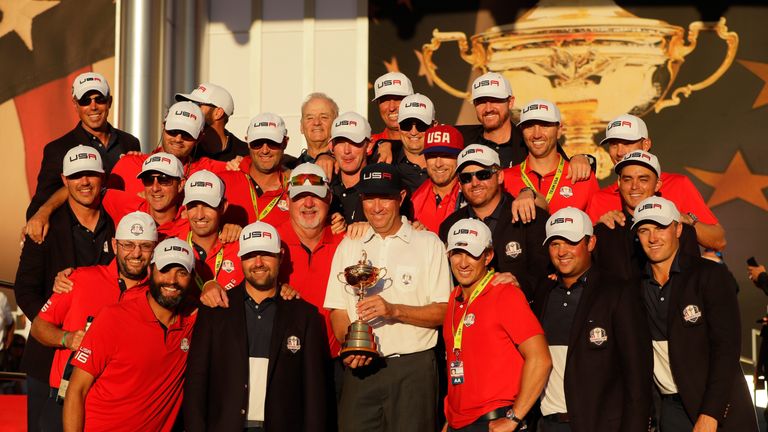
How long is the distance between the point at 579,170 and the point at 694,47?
217 inches

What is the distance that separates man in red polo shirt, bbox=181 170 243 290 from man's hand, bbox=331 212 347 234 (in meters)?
0.68

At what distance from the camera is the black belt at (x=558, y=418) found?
7.25m

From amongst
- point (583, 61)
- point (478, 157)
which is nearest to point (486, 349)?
point (478, 157)

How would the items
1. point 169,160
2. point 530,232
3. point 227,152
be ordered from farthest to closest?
point 227,152, point 169,160, point 530,232

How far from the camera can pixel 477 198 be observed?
809 cm

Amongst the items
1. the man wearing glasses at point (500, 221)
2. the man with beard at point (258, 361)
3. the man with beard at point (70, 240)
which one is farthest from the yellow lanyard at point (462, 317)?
the man with beard at point (70, 240)

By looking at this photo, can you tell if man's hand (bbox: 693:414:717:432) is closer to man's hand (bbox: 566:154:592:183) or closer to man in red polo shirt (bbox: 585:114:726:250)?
man in red polo shirt (bbox: 585:114:726:250)

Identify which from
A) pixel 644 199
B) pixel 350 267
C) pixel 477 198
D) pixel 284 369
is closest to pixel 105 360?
pixel 284 369

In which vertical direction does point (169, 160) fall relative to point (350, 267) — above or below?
above

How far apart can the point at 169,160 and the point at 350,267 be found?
181 centimetres

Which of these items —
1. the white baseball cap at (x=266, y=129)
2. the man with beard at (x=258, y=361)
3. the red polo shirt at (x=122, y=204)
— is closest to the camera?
the man with beard at (x=258, y=361)

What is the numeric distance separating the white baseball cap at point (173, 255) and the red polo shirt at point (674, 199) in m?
2.74

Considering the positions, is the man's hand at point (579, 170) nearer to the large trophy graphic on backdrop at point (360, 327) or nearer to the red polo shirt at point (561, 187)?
the red polo shirt at point (561, 187)

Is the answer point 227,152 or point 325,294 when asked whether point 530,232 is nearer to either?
point 325,294
